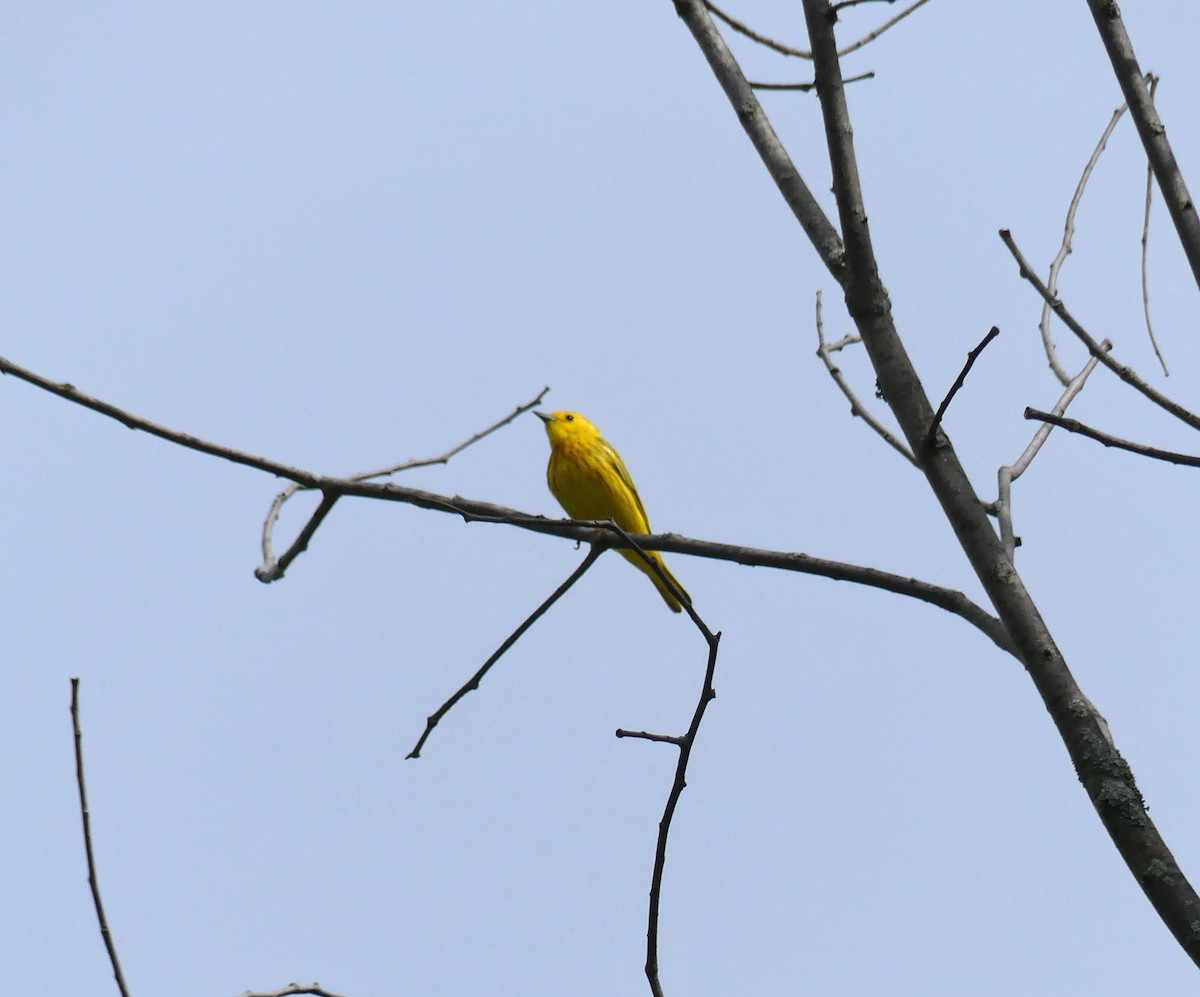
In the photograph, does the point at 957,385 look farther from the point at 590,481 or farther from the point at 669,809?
the point at 590,481

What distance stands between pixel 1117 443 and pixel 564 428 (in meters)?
6.03

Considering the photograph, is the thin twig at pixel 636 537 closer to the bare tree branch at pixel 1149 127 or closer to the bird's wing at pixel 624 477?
the bare tree branch at pixel 1149 127

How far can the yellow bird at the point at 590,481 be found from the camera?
7.89m

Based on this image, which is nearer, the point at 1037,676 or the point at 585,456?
the point at 1037,676

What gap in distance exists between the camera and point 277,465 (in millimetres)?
2896

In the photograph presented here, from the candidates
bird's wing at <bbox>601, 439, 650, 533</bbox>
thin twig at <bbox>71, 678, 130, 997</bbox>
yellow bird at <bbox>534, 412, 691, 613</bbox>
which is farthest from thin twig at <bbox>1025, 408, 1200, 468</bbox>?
bird's wing at <bbox>601, 439, 650, 533</bbox>

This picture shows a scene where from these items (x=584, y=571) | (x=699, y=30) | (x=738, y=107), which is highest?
(x=699, y=30)

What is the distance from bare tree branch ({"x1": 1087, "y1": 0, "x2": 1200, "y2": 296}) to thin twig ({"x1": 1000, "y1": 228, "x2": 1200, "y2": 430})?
0.79 ft

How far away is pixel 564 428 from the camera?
27.7 ft

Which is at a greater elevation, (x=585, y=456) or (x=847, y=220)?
(x=585, y=456)

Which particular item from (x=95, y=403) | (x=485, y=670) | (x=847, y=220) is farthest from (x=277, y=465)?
(x=847, y=220)

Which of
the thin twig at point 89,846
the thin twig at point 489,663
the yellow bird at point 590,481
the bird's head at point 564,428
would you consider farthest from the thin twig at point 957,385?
the bird's head at point 564,428

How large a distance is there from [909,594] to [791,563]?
301 mm

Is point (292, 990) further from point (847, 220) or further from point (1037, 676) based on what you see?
point (847, 220)
